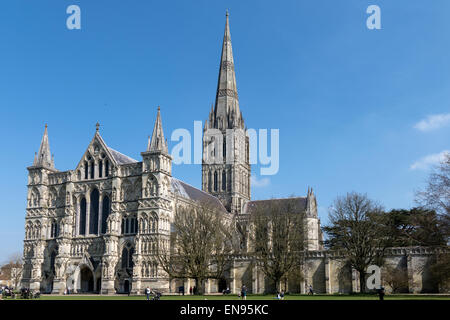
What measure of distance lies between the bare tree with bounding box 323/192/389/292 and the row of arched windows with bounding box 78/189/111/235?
27970mm

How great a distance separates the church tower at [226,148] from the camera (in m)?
89.6

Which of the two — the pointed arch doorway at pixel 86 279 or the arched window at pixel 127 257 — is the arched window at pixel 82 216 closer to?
the pointed arch doorway at pixel 86 279

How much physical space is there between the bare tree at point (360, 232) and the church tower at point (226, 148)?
36.4 metres

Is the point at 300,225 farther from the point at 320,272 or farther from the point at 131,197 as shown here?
the point at 131,197

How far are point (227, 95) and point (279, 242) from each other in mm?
45442

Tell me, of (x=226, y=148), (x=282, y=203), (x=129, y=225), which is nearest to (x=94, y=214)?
(x=129, y=225)

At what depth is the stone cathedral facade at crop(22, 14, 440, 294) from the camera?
59.2 m

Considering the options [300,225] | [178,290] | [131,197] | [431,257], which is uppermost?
[131,197]

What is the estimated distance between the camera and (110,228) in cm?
6162

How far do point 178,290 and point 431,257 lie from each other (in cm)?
2837

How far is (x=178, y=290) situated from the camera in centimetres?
6100

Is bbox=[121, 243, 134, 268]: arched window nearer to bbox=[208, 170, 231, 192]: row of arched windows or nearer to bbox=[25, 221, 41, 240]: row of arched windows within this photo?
bbox=[25, 221, 41, 240]: row of arched windows

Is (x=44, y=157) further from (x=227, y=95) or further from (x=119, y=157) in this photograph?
(x=227, y=95)
